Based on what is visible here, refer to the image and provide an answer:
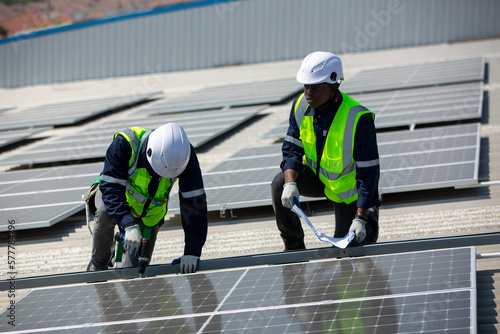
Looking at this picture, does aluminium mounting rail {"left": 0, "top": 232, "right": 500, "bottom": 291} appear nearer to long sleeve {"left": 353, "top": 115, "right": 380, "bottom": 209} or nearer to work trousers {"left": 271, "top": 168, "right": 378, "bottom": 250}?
long sleeve {"left": 353, "top": 115, "right": 380, "bottom": 209}

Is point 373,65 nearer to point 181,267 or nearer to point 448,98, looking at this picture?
point 448,98

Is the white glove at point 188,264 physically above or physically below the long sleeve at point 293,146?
below

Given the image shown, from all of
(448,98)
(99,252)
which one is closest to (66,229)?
(99,252)

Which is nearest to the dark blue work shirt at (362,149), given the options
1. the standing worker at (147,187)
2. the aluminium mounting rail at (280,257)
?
the aluminium mounting rail at (280,257)

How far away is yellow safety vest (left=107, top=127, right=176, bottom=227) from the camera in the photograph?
20.2 feet

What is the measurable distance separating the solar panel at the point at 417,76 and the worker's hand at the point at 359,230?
13.3m

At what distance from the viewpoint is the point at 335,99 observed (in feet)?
20.8

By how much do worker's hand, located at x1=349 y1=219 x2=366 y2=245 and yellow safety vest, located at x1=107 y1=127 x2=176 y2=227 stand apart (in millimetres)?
1933

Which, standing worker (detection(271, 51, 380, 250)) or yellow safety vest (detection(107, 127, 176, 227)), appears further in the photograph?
yellow safety vest (detection(107, 127, 176, 227))

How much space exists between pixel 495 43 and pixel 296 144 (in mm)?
28390

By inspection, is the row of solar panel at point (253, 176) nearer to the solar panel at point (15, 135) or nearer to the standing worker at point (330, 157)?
the standing worker at point (330, 157)

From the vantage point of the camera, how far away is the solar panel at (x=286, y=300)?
14.0 feet

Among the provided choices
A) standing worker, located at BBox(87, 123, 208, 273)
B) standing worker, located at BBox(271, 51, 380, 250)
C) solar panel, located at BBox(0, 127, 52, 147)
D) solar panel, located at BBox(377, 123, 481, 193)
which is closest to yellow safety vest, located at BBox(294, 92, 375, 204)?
standing worker, located at BBox(271, 51, 380, 250)

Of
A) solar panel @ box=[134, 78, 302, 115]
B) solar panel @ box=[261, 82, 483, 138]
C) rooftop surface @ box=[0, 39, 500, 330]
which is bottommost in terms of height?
rooftop surface @ box=[0, 39, 500, 330]
